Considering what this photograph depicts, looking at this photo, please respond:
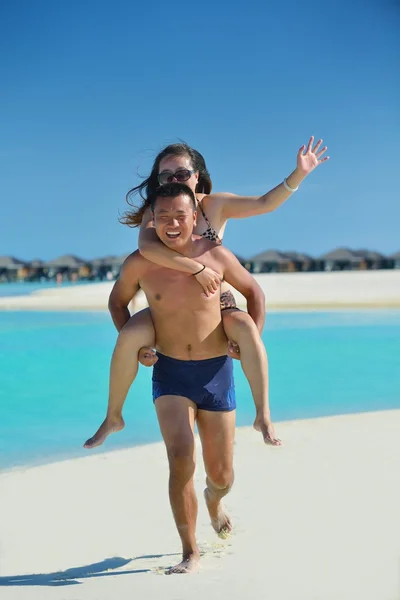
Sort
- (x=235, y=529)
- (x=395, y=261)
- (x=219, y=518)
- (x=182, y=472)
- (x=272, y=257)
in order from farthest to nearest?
1. (x=272, y=257)
2. (x=395, y=261)
3. (x=235, y=529)
4. (x=219, y=518)
5. (x=182, y=472)

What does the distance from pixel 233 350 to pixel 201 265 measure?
0.43m

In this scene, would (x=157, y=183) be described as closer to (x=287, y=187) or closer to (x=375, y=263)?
(x=287, y=187)

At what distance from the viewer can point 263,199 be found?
446 centimetres

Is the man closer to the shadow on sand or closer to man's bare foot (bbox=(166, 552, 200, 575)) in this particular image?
man's bare foot (bbox=(166, 552, 200, 575))

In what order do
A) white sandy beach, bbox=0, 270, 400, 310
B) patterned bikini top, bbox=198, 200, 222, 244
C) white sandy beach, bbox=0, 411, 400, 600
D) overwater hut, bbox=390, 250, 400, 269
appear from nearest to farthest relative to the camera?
white sandy beach, bbox=0, 411, 400, 600 < patterned bikini top, bbox=198, 200, 222, 244 < white sandy beach, bbox=0, 270, 400, 310 < overwater hut, bbox=390, 250, 400, 269

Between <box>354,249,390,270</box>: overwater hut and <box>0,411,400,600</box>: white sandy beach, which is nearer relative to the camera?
<box>0,411,400,600</box>: white sandy beach

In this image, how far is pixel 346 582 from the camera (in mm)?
4059

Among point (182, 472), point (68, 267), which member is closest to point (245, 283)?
point (182, 472)

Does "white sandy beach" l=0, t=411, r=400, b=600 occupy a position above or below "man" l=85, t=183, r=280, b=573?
below

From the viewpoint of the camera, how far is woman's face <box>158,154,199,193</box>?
4.37m

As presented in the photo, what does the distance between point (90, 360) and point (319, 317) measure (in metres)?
10.4

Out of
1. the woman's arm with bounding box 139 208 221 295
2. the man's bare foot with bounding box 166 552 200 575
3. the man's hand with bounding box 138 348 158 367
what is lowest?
the man's bare foot with bounding box 166 552 200 575

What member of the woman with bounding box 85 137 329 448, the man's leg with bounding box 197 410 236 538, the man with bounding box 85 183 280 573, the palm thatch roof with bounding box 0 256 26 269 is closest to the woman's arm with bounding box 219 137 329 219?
the woman with bounding box 85 137 329 448

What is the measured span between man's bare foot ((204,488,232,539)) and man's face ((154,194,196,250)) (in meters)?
1.37
